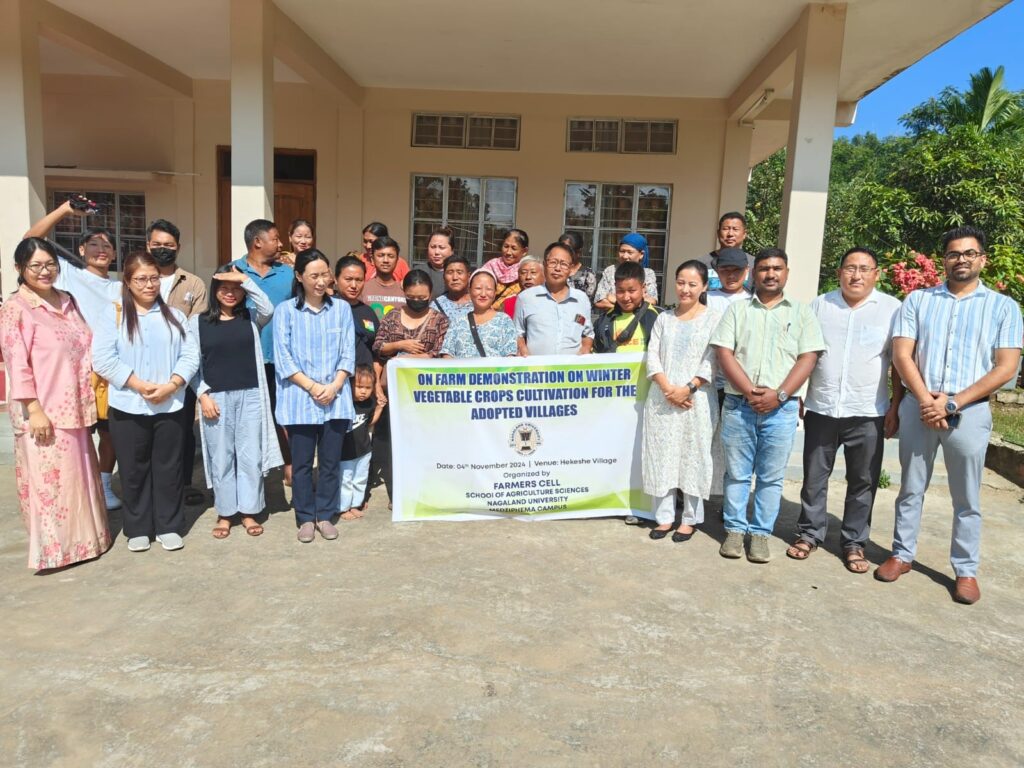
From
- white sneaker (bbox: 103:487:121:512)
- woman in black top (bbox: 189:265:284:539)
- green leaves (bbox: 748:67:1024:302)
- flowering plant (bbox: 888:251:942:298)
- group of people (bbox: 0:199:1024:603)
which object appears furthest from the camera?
green leaves (bbox: 748:67:1024:302)

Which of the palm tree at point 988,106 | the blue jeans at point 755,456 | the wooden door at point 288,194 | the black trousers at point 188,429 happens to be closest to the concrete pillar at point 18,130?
the wooden door at point 288,194

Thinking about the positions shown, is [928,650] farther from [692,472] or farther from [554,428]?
[554,428]

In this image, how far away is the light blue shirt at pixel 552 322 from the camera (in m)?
4.46

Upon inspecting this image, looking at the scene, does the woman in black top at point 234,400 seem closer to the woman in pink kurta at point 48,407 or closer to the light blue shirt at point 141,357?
the light blue shirt at point 141,357

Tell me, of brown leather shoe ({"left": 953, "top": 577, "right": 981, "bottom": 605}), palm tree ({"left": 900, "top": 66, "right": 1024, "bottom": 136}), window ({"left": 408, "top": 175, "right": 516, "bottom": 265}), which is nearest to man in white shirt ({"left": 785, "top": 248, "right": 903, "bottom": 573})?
brown leather shoe ({"left": 953, "top": 577, "right": 981, "bottom": 605})

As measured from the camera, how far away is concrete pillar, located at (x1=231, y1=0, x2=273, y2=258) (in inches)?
246

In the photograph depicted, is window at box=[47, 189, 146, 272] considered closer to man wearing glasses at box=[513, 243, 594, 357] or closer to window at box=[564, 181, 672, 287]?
window at box=[564, 181, 672, 287]

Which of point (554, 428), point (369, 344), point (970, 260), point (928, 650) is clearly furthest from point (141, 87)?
point (928, 650)

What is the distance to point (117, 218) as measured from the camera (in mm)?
9875

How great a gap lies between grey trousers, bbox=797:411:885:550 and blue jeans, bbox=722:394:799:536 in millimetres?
168

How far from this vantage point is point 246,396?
4012 mm

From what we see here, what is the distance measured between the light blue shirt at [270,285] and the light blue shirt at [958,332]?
3.54 meters

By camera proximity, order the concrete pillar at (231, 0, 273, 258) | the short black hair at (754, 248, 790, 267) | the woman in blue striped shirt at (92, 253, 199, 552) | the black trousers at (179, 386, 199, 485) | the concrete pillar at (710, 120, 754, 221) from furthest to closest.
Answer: the concrete pillar at (710, 120, 754, 221) → the concrete pillar at (231, 0, 273, 258) → the black trousers at (179, 386, 199, 485) → the short black hair at (754, 248, 790, 267) → the woman in blue striped shirt at (92, 253, 199, 552)

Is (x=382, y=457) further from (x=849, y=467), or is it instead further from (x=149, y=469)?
(x=849, y=467)
